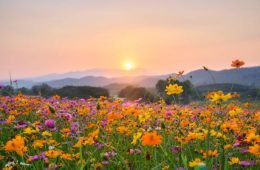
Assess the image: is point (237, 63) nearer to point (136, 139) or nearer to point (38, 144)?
point (136, 139)

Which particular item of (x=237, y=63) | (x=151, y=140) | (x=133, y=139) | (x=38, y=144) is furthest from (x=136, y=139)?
(x=237, y=63)

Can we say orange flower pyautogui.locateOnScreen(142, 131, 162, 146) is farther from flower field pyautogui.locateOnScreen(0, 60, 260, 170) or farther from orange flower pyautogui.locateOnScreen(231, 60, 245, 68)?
orange flower pyautogui.locateOnScreen(231, 60, 245, 68)

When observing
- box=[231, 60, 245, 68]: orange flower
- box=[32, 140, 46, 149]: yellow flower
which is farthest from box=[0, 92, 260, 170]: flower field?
box=[231, 60, 245, 68]: orange flower

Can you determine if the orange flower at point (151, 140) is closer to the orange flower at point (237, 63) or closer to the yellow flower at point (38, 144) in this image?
the yellow flower at point (38, 144)

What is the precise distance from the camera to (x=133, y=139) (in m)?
3.75

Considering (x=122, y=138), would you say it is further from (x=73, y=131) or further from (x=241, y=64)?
(x=241, y=64)

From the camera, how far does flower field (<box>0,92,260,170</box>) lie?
10.2ft

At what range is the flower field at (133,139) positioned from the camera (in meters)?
3.10

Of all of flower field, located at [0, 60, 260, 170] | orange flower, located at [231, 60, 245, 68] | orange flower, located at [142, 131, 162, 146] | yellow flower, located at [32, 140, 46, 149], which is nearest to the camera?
orange flower, located at [142, 131, 162, 146]

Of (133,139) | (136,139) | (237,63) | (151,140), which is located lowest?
(133,139)

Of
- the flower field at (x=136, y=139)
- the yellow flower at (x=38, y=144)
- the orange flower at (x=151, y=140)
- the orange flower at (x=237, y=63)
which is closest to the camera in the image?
the orange flower at (x=151, y=140)

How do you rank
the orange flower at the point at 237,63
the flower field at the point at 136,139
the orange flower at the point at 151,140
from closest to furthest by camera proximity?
1. the orange flower at the point at 151,140
2. the flower field at the point at 136,139
3. the orange flower at the point at 237,63

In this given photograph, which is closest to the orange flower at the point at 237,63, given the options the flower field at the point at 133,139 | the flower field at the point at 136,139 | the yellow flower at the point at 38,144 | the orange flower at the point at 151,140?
the flower field at the point at 136,139

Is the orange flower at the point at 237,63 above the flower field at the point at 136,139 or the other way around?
above
